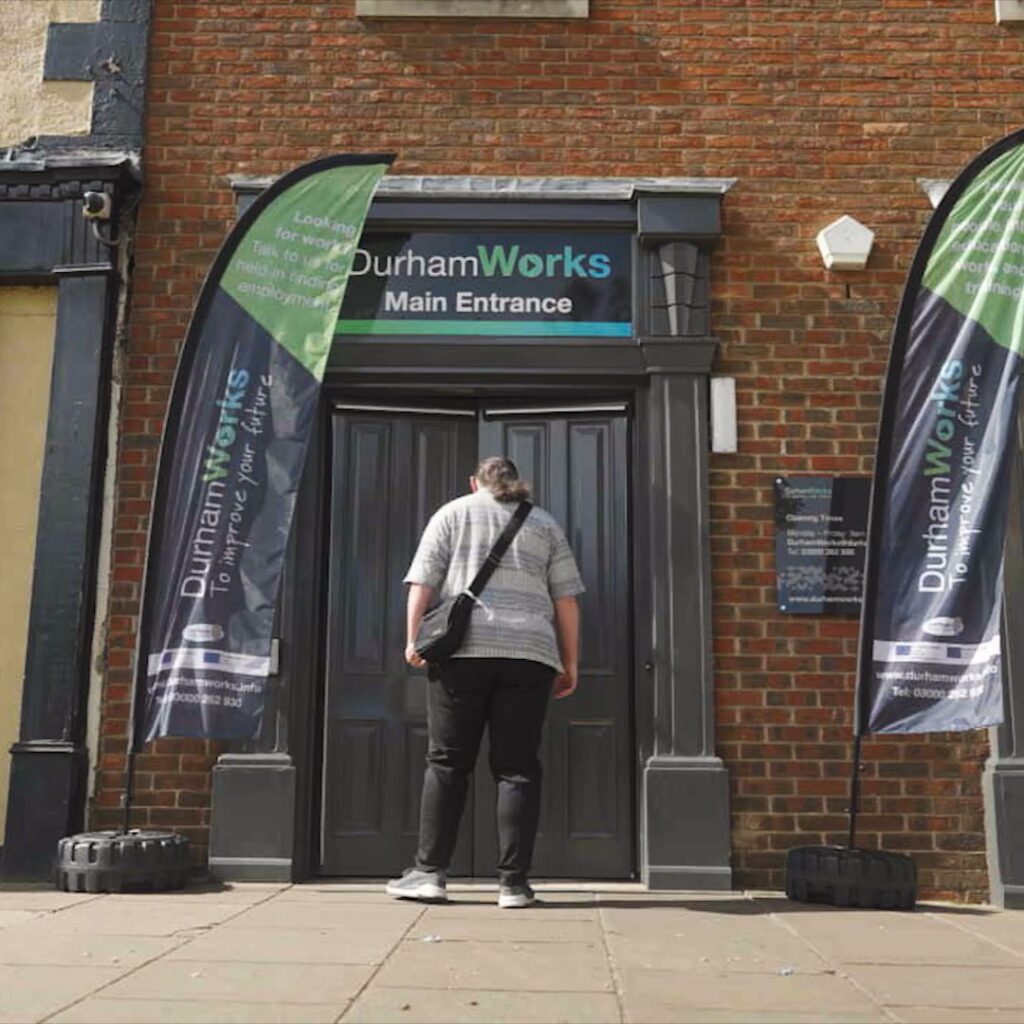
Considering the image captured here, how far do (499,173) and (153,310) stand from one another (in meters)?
1.89

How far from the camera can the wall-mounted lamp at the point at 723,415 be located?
19.6 feet

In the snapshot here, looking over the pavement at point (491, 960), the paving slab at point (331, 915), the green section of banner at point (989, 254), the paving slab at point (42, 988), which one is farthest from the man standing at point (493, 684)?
the green section of banner at point (989, 254)

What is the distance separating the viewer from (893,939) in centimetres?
426

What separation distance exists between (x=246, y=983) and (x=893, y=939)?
226 centimetres

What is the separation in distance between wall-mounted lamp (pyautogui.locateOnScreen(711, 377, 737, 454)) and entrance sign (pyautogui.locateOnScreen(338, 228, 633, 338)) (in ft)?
1.73

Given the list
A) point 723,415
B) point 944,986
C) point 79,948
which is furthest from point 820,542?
point 79,948

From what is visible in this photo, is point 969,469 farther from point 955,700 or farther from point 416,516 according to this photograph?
point 416,516

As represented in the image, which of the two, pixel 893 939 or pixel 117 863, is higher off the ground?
pixel 117 863

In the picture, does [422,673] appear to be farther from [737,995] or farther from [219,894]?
[737,995]

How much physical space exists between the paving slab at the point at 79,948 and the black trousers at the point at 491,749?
1.16m

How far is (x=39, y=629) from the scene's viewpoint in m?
5.82

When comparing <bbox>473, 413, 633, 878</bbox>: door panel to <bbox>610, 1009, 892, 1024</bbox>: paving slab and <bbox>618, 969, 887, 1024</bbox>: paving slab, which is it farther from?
<bbox>610, 1009, 892, 1024</bbox>: paving slab

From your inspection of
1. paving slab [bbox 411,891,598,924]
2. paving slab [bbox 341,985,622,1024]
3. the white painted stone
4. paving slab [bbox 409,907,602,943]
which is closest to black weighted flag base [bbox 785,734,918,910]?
paving slab [bbox 411,891,598,924]

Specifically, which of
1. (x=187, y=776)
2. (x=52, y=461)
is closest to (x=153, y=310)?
(x=52, y=461)
